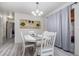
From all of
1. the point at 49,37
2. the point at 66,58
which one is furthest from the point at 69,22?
the point at 66,58

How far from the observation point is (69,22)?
370cm

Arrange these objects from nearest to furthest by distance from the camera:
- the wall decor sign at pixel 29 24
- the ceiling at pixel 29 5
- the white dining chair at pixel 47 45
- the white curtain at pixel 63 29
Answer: the white dining chair at pixel 47 45 < the white curtain at pixel 63 29 < the ceiling at pixel 29 5 < the wall decor sign at pixel 29 24

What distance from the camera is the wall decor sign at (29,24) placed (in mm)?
6363

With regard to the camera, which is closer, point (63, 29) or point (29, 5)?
point (63, 29)

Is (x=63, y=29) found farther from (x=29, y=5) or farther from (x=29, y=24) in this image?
(x=29, y=24)

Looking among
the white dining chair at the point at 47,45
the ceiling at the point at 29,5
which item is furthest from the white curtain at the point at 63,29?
the white dining chair at the point at 47,45

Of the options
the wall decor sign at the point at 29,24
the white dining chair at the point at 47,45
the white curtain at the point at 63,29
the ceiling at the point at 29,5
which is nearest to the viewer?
the white dining chair at the point at 47,45

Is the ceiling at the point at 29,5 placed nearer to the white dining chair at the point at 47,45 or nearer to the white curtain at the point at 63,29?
the white curtain at the point at 63,29

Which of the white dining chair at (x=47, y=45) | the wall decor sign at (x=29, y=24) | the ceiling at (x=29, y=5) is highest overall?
the ceiling at (x=29, y=5)

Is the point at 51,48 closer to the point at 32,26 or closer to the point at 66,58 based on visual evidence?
the point at 66,58

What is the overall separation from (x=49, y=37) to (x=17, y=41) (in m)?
3.82

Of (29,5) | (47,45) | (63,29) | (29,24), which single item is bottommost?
(47,45)

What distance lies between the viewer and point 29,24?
6520 millimetres

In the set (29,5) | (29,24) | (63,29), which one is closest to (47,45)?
(63,29)
